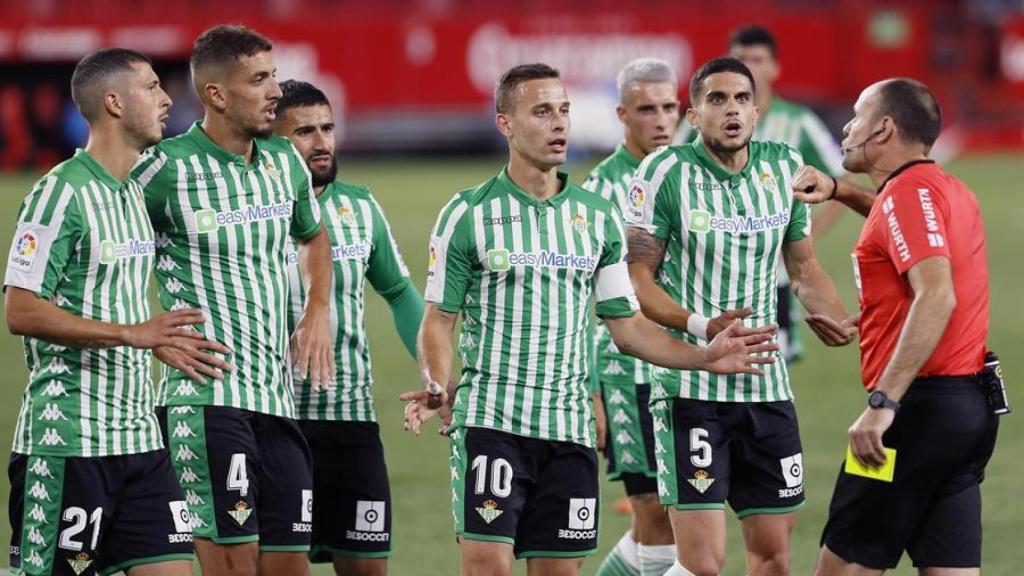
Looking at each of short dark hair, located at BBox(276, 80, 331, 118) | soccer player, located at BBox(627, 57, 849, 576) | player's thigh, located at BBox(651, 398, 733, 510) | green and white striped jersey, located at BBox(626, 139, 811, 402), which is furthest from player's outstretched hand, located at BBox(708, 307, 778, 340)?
short dark hair, located at BBox(276, 80, 331, 118)

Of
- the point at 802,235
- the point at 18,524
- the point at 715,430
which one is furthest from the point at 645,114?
the point at 18,524

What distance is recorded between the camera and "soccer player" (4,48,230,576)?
20.2 ft

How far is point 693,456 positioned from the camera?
23.9ft

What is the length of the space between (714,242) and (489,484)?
4.93 feet

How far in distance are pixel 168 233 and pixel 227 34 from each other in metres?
0.85

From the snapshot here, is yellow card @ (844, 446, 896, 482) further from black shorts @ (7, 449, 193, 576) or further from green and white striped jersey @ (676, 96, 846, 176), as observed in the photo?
green and white striped jersey @ (676, 96, 846, 176)

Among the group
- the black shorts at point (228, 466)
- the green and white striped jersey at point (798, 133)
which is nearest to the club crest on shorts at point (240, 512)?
the black shorts at point (228, 466)

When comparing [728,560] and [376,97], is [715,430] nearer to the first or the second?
[728,560]

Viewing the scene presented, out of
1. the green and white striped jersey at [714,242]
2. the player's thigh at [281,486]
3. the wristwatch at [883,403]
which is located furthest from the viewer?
the green and white striped jersey at [714,242]

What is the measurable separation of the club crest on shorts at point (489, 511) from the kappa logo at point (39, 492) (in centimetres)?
157

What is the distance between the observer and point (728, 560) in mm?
9070

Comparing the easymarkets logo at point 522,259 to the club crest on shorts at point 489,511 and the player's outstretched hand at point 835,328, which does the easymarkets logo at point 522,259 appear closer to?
the club crest on shorts at point 489,511

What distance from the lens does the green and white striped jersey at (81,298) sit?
618cm

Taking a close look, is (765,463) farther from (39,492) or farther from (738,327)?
(39,492)
